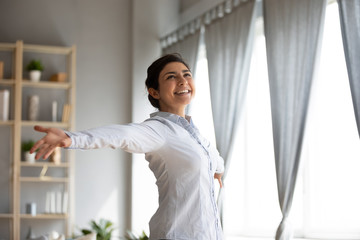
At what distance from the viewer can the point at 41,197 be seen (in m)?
5.78

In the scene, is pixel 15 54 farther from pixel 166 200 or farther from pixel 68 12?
pixel 166 200

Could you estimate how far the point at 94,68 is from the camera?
6098 mm

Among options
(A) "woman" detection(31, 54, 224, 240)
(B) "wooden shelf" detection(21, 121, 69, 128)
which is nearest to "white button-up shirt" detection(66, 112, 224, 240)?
(A) "woman" detection(31, 54, 224, 240)

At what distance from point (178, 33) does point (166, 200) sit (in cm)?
385

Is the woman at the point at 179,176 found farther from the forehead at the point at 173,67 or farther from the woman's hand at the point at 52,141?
the woman's hand at the point at 52,141

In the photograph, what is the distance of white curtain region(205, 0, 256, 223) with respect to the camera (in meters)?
4.38

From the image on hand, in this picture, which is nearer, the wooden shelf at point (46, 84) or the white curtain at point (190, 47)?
the white curtain at point (190, 47)

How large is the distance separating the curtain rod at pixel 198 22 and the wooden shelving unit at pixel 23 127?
938 mm

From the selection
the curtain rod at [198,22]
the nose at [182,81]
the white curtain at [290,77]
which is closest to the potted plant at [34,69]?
the curtain rod at [198,22]

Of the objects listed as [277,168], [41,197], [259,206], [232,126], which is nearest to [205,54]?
[232,126]

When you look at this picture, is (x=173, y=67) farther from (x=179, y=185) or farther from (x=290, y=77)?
(x=290, y=77)

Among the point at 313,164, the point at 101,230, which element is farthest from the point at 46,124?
the point at 313,164

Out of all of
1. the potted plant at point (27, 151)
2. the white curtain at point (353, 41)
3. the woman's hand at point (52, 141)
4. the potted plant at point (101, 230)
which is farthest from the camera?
the potted plant at point (27, 151)

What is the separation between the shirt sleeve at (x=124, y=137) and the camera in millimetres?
1487
